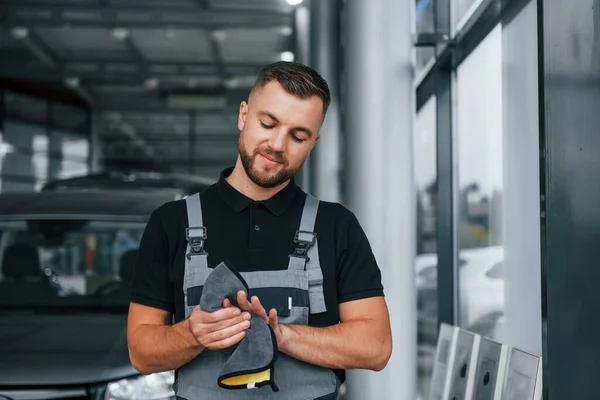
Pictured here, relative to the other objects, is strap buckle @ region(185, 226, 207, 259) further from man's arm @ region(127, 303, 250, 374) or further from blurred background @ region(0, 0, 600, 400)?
blurred background @ region(0, 0, 600, 400)

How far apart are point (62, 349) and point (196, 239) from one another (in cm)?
187

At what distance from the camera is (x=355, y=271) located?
6.79 ft

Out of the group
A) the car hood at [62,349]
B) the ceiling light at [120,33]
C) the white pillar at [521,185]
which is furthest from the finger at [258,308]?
the ceiling light at [120,33]

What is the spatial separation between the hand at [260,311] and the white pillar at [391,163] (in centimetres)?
276

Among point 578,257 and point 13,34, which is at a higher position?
point 13,34

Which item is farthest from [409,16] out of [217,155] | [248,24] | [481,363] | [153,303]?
[217,155]

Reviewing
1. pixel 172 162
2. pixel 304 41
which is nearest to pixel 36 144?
pixel 172 162

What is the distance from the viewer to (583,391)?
270 centimetres

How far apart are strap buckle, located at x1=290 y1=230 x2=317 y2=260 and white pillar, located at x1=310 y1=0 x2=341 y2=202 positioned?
302 inches

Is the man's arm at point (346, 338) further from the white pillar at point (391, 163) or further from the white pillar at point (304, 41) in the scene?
the white pillar at point (304, 41)

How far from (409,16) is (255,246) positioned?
2.91 m

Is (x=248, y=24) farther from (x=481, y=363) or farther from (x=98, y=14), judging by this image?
(x=481, y=363)

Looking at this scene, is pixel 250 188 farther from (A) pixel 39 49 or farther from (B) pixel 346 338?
(A) pixel 39 49

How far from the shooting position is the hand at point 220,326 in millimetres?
1771
